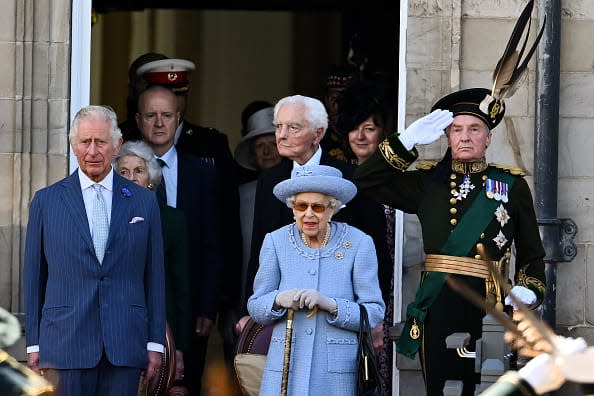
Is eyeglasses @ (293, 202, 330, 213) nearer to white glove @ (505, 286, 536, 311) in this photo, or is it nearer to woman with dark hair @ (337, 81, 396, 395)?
white glove @ (505, 286, 536, 311)

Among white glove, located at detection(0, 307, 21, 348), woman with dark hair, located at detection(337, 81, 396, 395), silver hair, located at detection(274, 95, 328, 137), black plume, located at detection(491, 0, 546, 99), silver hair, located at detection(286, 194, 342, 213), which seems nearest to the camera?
white glove, located at detection(0, 307, 21, 348)

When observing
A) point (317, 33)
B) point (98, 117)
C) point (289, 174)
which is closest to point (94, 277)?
point (98, 117)

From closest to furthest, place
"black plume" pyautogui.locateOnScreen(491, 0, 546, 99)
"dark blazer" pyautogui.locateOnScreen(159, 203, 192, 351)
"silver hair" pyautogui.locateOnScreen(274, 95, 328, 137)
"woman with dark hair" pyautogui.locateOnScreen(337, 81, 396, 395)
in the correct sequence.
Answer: "black plume" pyautogui.locateOnScreen(491, 0, 546, 99) → "silver hair" pyautogui.locateOnScreen(274, 95, 328, 137) → "dark blazer" pyautogui.locateOnScreen(159, 203, 192, 351) → "woman with dark hair" pyautogui.locateOnScreen(337, 81, 396, 395)

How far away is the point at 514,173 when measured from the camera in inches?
357

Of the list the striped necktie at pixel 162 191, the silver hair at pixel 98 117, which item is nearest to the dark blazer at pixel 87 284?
the silver hair at pixel 98 117

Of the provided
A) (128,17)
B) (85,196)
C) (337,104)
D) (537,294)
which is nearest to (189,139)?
(337,104)

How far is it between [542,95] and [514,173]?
1.13 m

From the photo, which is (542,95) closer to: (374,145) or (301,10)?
(374,145)

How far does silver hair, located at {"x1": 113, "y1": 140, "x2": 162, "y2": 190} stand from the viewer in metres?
9.57

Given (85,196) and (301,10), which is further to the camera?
(301,10)

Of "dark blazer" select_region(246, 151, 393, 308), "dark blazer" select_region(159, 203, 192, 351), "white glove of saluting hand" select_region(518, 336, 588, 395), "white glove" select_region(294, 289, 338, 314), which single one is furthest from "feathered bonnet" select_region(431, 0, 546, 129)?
"white glove of saluting hand" select_region(518, 336, 588, 395)

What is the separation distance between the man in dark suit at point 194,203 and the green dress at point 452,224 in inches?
47.3

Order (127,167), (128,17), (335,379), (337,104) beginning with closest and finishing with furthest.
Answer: (335,379), (127,167), (337,104), (128,17)

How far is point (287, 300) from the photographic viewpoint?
862cm
